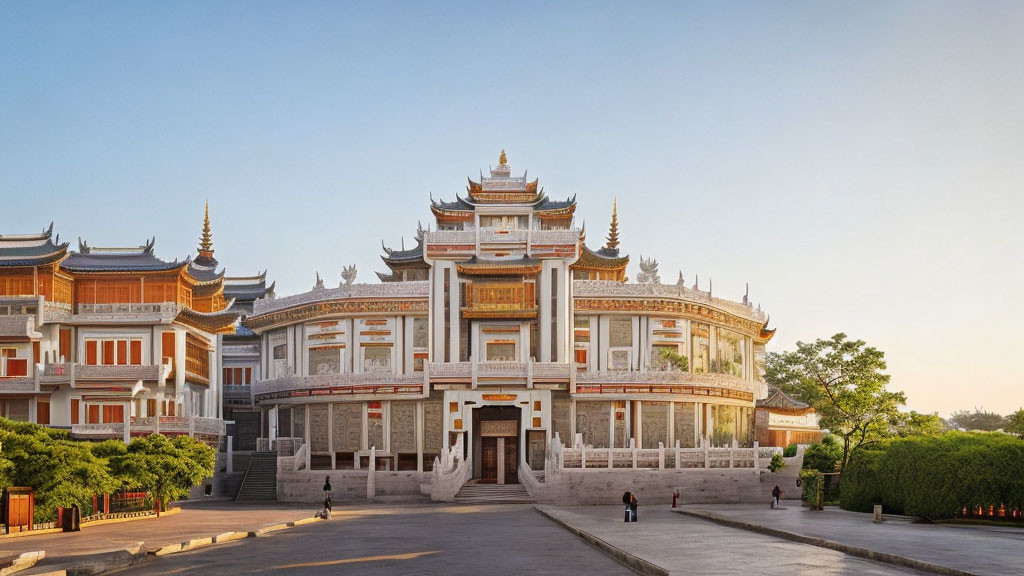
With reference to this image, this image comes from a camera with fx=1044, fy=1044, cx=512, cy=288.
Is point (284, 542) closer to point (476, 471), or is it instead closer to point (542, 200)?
point (476, 471)

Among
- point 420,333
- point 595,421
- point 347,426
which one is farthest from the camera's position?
point 420,333

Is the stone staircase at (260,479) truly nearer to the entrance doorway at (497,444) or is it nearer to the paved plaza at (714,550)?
the entrance doorway at (497,444)

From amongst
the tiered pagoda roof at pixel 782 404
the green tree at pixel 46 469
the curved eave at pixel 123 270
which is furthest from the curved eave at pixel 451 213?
the green tree at pixel 46 469

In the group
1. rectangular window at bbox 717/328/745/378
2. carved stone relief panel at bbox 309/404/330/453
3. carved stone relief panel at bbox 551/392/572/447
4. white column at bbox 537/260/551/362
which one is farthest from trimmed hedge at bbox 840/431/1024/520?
carved stone relief panel at bbox 309/404/330/453

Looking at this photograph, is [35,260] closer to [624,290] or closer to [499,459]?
[499,459]

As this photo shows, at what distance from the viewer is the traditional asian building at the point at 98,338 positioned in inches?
1933

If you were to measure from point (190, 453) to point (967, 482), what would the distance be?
27.8 m

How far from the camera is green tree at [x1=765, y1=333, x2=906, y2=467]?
163 feet

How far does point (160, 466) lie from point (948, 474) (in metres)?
27.0

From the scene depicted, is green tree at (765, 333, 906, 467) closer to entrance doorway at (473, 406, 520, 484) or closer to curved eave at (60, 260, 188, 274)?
entrance doorway at (473, 406, 520, 484)

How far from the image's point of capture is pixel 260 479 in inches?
1981

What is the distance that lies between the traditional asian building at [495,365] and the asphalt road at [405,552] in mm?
16796

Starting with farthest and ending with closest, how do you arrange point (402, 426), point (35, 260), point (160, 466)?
1. point (402, 426)
2. point (35, 260)
3. point (160, 466)

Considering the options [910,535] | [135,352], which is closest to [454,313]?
[135,352]
